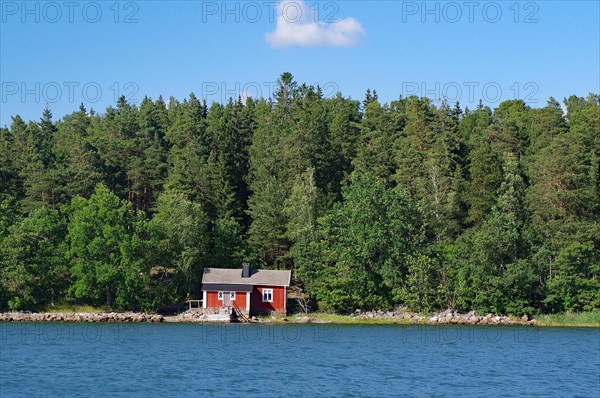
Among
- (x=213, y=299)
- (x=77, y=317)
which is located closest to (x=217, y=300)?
(x=213, y=299)

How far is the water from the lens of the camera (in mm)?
32688

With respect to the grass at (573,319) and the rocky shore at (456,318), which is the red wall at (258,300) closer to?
the rocky shore at (456,318)

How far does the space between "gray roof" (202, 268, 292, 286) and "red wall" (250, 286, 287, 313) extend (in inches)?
20.5

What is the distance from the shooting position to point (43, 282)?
65.3 m

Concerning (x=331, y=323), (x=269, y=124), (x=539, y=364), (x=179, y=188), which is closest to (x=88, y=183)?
(x=179, y=188)

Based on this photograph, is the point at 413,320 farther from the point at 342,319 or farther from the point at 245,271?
the point at 245,271

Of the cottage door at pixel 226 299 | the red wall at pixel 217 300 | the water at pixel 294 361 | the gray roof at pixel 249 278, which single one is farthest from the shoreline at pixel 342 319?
the water at pixel 294 361

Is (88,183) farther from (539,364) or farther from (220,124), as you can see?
(539,364)

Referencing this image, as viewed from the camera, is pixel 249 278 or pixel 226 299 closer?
pixel 226 299

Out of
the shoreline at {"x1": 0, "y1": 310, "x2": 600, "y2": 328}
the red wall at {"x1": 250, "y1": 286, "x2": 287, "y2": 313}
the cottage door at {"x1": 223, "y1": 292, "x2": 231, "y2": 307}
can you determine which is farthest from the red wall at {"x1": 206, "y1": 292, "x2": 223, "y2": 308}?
the red wall at {"x1": 250, "y1": 286, "x2": 287, "y2": 313}

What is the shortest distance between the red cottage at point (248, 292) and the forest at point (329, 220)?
2.54 m

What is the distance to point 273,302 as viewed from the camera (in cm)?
6738

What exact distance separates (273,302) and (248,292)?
2.41 metres

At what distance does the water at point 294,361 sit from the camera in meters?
32.7
